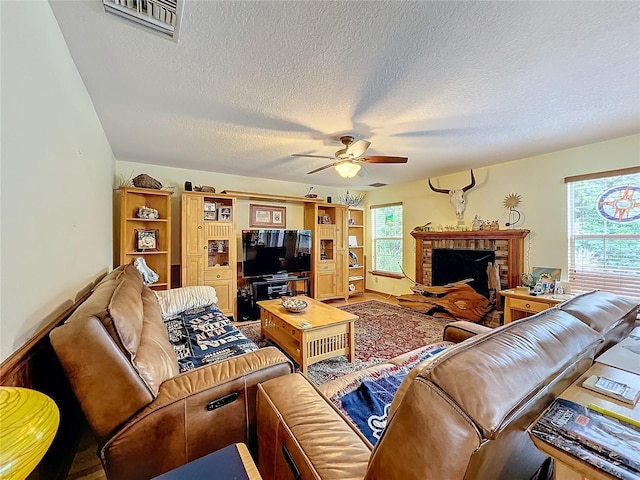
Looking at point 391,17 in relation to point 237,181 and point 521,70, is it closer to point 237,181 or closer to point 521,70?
point 521,70

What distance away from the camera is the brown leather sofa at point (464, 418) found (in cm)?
52

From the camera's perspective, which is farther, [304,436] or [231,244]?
[231,244]

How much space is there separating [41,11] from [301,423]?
2060 mm

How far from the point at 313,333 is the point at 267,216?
120 inches

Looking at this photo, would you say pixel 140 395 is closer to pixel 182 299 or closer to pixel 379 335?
pixel 182 299

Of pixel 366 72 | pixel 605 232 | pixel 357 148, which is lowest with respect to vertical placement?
pixel 605 232

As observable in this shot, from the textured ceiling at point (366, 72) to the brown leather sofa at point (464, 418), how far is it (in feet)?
4.82

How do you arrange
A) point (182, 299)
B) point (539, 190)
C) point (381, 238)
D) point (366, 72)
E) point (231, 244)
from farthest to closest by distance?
point (381, 238) < point (231, 244) < point (539, 190) < point (182, 299) < point (366, 72)

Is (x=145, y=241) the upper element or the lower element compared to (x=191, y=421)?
upper

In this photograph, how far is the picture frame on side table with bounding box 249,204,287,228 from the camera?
486 cm

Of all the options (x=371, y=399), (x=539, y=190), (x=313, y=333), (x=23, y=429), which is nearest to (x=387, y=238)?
(x=539, y=190)

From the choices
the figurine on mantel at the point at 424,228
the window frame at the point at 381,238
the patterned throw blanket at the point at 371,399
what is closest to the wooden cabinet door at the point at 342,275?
the window frame at the point at 381,238

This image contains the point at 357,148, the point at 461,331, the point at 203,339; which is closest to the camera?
the point at 461,331

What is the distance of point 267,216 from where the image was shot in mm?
5000
